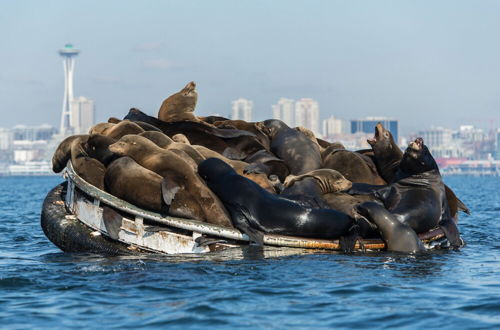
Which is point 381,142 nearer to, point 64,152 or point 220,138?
point 220,138

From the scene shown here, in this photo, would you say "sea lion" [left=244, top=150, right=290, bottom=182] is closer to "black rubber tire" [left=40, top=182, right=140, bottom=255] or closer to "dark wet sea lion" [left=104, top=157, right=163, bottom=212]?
"dark wet sea lion" [left=104, top=157, right=163, bottom=212]

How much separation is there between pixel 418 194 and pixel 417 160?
75 centimetres

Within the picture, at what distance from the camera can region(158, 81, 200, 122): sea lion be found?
1598 cm

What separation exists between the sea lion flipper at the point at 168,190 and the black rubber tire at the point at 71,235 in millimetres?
988

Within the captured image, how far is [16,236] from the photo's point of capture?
1778 centimetres

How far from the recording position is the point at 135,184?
1207cm

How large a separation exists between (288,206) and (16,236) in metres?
7.74

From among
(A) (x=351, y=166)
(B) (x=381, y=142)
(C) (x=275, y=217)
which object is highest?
(B) (x=381, y=142)

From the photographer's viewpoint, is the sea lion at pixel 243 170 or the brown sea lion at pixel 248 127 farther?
the brown sea lion at pixel 248 127

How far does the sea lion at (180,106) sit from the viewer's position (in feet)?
52.4

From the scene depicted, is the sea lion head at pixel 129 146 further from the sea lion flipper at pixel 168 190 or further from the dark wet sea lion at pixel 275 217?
the dark wet sea lion at pixel 275 217

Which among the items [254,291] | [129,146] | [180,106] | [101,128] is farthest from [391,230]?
[180,106]

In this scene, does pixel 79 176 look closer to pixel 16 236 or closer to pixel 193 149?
pixel 193 149

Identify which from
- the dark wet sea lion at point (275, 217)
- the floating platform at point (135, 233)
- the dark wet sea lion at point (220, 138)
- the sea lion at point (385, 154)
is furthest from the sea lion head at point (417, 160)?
the dark wet sea lion at point (220, 138)
